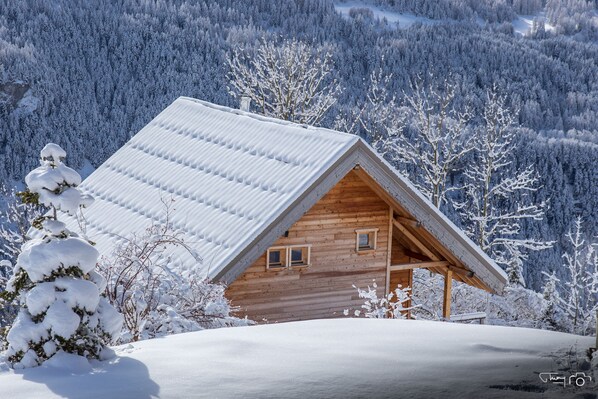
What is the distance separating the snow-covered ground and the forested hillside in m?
72.7

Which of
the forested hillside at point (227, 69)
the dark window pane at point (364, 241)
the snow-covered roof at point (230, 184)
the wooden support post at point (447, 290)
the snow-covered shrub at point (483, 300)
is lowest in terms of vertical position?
the snow-covered shrub at point (483, 300)

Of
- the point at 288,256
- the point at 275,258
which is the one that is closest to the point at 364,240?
the point at 288,256

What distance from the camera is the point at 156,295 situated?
1136cm

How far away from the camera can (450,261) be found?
16516 millimetres

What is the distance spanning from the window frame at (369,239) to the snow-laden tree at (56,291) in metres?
9.50

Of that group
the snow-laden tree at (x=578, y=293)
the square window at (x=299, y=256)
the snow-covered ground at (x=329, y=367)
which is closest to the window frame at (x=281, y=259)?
the square window at (x=299, y=256)

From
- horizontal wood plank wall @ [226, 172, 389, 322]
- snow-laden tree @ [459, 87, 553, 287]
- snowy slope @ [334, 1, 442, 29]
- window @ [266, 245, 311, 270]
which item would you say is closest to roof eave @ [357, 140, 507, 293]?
horizontal wood plank wall @ [226, 172, 389, 322]

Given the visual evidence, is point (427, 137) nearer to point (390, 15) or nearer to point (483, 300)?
point (483, 300)

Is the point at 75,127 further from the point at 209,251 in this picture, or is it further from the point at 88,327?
the point at 88,327

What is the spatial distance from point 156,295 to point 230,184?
4.32 metres

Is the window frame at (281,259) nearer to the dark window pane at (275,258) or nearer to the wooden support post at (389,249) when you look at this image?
the dark window pane at (275,258)

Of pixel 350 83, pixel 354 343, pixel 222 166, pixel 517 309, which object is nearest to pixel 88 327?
pixel 354 343

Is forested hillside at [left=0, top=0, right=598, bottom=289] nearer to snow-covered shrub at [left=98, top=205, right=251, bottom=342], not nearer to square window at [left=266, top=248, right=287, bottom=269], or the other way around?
square window at [left=266, top=248, right=287, bottom=269]

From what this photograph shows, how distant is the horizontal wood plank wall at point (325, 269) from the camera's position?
15273 millimetres
